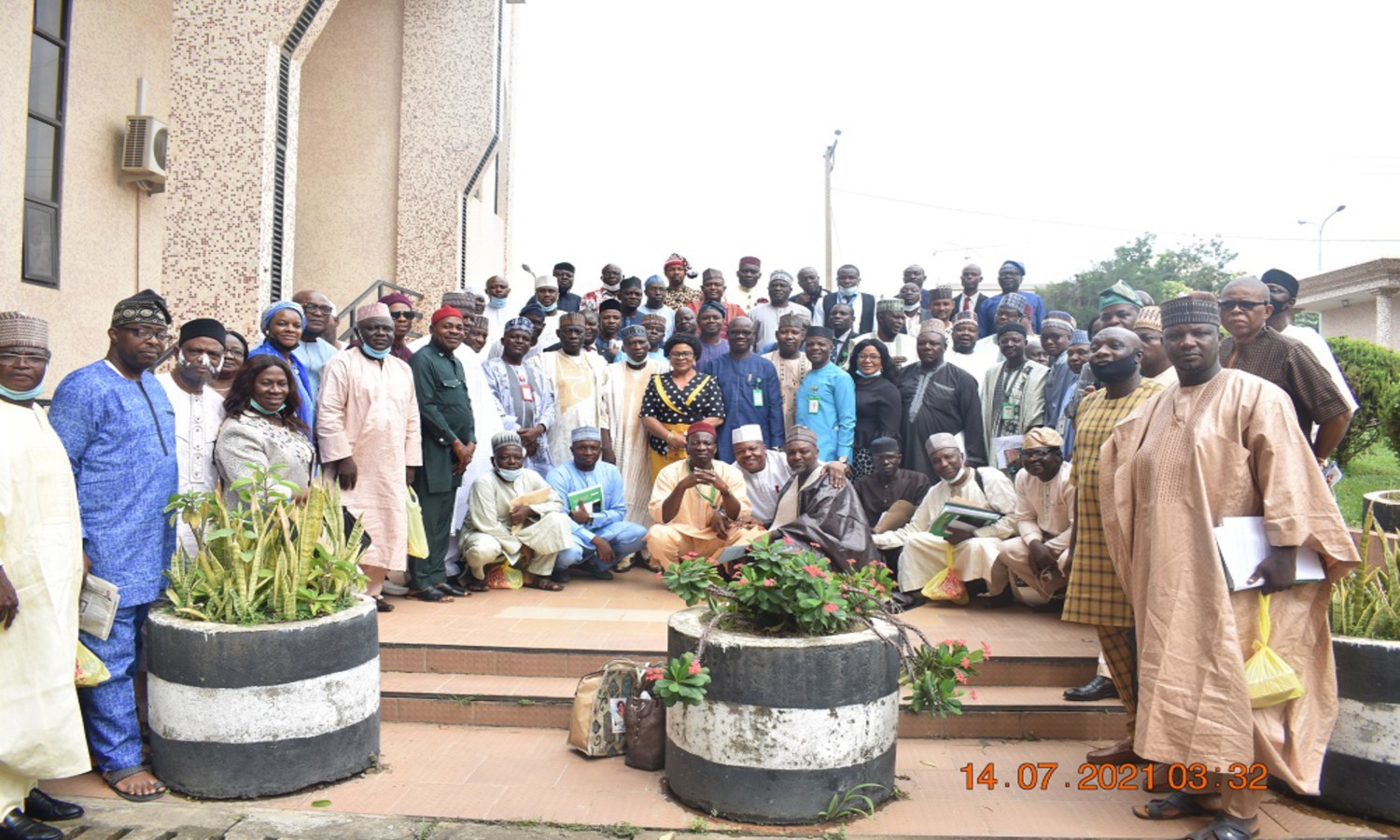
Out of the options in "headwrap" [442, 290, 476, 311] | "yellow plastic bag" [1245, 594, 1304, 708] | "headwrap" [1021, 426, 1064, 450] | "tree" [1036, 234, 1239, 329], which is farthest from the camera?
"tree" [1036, 234, 1239, 329]

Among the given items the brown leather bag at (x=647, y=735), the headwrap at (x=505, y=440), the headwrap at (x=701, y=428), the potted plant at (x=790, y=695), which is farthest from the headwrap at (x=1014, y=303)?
the brown leather bag at (x=647, y=735)

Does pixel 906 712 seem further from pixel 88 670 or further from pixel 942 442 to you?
pixel 88 670

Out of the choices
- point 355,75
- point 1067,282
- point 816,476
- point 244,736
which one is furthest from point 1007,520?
point 1067,282

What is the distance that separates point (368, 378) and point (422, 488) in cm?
89

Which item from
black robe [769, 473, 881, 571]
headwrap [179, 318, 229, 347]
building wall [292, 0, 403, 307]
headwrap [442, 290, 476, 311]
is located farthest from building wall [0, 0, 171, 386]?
black robe [769, 473, 881, 571]

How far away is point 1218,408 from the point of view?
3.64 metres

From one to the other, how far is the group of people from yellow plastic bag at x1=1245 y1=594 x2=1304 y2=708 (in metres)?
0.05

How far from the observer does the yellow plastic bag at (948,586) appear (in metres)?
6.30

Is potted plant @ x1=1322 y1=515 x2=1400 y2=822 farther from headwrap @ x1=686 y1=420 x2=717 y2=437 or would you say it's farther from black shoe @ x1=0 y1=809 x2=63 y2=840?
black shoe @ x1=0 y1=809 x2=63 y2=840

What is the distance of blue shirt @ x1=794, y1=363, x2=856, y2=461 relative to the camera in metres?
7.56

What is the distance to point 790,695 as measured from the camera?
3.58m

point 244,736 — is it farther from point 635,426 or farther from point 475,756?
point 635,426

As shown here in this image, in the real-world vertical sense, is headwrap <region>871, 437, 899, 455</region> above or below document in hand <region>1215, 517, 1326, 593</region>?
above

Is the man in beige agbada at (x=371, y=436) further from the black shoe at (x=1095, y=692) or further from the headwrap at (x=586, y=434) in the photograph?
the black shoe at (x=1095, y=692)
